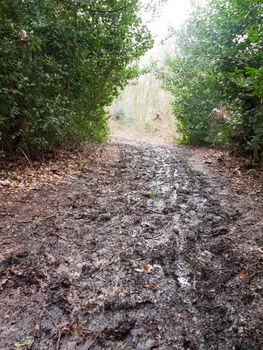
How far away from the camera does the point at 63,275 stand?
96.4 inches

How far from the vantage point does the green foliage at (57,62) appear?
457 centimetres

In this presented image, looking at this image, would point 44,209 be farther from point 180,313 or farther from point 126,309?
point 180,313

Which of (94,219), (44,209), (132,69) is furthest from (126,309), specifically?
(132,69)

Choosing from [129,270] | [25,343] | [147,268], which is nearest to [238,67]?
[147,268]

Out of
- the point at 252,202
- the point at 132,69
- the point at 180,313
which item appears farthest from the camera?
the point at 132,69

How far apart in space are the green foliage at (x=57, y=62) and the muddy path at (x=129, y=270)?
1463 millimetres

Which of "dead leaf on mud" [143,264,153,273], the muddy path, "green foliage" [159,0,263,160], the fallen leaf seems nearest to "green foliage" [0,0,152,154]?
the muddy path

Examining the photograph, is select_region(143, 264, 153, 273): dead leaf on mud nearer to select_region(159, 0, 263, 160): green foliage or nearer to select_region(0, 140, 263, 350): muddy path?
select_region(0, 140, 263, 350): muddy path

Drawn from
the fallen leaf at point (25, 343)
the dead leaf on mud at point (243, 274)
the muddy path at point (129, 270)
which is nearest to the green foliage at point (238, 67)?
the muddy path at point (129, 270)

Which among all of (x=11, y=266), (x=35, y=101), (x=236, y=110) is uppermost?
(x=236, y=110)

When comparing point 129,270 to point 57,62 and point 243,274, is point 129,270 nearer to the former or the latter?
point 243,274

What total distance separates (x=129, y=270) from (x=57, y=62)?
475cm

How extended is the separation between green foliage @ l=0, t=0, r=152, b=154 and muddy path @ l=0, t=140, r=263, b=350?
1.46 meters

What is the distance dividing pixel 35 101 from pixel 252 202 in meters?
4.20
